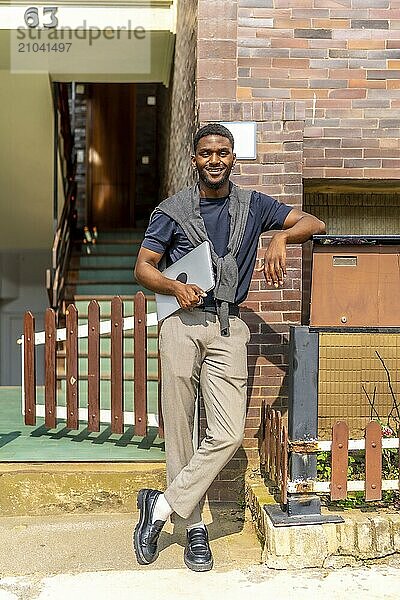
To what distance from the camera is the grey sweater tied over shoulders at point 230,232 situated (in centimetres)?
350

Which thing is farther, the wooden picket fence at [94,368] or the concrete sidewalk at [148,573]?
the wooden picket fence at [94,368]

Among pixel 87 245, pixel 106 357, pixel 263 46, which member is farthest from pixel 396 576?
pixel 87 245

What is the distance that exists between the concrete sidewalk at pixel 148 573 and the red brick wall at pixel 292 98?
683mm

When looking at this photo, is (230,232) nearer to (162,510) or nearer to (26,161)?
(162,510)

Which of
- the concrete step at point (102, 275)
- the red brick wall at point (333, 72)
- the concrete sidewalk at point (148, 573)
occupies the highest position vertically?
the red brick wall at point (333, 72)

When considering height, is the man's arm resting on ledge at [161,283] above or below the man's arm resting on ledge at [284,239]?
below

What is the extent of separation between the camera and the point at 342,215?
5.21m

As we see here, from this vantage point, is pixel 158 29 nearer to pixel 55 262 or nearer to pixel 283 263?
pixel 55 262

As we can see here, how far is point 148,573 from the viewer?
11.8 ft

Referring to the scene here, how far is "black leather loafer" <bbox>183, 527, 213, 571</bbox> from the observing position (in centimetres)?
359

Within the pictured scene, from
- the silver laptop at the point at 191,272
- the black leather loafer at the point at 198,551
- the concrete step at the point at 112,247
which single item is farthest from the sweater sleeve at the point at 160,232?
the concrete step at the point at 112,247

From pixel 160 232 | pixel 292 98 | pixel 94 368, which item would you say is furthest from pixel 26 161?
pixel 160 232

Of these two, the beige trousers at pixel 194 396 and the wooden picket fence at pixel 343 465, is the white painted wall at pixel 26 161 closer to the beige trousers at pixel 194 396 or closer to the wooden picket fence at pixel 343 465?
the beige trousers at pixel 194 396

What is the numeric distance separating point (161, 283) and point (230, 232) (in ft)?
1.33
